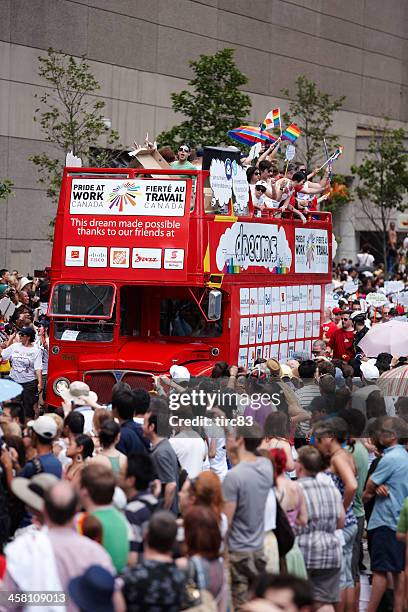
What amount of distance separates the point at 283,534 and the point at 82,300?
9.08m

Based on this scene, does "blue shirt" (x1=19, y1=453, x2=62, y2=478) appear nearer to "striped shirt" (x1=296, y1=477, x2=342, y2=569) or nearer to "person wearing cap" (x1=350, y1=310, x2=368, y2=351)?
"striped shirt" (x1=296, y1=477, x2=342, y2=569)

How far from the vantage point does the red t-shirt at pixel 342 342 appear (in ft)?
67.6

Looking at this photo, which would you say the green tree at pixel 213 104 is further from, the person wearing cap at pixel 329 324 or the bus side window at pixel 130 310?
the bus side window at pixel 130 310

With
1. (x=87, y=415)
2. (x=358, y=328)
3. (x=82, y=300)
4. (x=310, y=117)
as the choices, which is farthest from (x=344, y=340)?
(x=310, y=117)

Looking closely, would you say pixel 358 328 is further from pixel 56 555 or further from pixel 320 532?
pixel 56 555

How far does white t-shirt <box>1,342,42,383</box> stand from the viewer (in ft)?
57.3

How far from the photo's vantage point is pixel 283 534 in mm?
8641

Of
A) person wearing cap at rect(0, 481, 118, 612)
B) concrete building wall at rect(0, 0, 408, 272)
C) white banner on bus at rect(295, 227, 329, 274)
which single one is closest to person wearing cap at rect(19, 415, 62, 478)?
person wearing cap at rect(0, 481, 118, 612)

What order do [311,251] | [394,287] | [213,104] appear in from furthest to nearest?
[213,104] < [394,287] < [311,251]

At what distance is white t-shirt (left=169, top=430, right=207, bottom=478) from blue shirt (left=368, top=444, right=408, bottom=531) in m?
1.62

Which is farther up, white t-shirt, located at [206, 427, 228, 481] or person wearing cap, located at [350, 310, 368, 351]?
person wearing cap, located at [350, 310, 368, 351]

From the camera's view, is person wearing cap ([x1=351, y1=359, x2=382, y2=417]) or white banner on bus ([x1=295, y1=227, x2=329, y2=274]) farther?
white banner on bus ([x1=295, y1=227, x2=329, y2=274])

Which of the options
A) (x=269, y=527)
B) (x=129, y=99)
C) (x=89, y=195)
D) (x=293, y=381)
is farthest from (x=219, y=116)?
(x=269, y=527)

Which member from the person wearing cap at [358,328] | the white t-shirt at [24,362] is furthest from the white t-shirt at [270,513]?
the person wearing cap at [358,328]
